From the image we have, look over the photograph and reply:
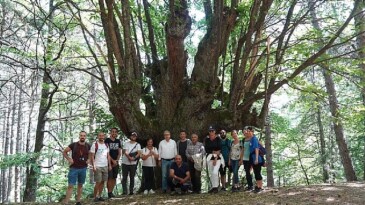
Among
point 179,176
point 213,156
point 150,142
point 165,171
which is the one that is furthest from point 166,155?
point 213,156

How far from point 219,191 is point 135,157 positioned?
216 centimetres

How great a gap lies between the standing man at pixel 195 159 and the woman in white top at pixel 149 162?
2.81ft

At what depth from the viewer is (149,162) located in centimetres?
835

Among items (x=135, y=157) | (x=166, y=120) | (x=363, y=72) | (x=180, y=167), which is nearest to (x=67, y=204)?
(x=135, y=157)

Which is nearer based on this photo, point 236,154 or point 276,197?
point 276,197

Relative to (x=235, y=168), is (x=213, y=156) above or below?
above

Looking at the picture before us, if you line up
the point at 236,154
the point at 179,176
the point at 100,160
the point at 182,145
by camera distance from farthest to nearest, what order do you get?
the point at 182,145 → the point at 236,154 → the point at 179,176 → the point at 100,160

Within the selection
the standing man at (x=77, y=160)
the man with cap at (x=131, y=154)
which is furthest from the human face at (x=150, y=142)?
the standing man at (x=77, y=160)

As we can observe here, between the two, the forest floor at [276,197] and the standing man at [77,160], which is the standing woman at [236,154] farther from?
the standing man at [77,160]

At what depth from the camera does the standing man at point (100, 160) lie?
7559mm

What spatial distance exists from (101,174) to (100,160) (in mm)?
317

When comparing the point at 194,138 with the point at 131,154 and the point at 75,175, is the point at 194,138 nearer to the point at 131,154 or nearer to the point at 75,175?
the point at 131,154

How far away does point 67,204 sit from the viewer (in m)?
7.33

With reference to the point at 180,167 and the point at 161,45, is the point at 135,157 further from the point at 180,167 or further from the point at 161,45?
the point at 161,45
